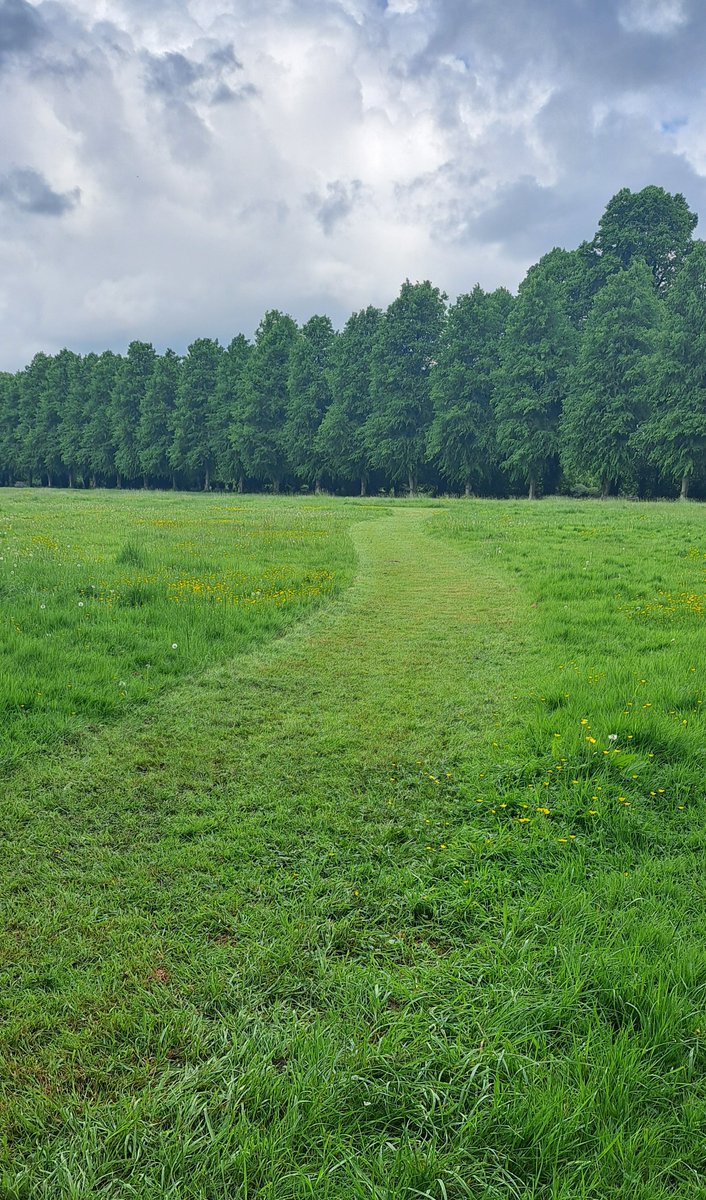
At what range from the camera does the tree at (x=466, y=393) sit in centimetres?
4434

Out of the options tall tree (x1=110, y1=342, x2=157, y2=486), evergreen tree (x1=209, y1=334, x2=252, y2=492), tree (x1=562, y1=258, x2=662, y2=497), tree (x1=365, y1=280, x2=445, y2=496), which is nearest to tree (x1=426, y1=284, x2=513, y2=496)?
tree (x1=365, y1=280, x2=445, y2=496)

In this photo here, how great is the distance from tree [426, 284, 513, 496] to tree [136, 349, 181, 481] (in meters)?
28.8

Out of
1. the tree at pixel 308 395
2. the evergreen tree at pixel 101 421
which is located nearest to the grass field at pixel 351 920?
the tree at pixel 308 395

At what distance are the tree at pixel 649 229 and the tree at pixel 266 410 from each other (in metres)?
28.1

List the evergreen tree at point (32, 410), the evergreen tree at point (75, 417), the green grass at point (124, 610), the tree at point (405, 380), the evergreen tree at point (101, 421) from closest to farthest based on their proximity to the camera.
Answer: the green grass at point (124, 610)
the tree at point (405, 380)
the evergreen tree at point (101, 421)
the evergreen tree at point (75, 417)
the evergreen tree at point (32, 410)

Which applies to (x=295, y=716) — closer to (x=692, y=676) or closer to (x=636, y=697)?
(x=636, y=697)

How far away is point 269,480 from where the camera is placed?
57.9 meters

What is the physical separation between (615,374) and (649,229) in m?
16.5

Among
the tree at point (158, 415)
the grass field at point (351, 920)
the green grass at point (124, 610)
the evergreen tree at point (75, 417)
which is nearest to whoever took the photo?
the grass field at point (351, 920)

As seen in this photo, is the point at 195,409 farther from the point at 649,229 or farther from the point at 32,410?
the point at 649,229

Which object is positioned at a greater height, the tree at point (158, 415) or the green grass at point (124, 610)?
the tree at point (158, 415)

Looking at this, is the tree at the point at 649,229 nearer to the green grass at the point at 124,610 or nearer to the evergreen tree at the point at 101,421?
the green grass at the point at 124,610

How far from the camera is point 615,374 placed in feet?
124

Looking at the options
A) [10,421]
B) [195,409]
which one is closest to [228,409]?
[195,409]
